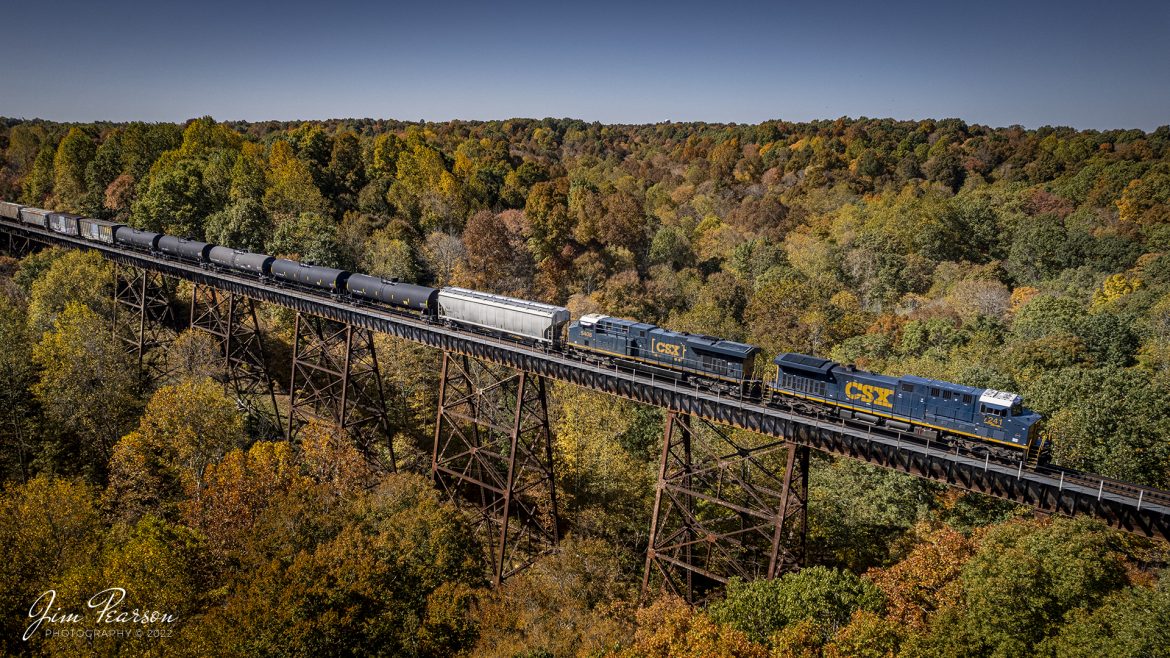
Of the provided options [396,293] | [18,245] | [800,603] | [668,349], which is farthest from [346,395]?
[18,245]

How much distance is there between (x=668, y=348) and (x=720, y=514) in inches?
389

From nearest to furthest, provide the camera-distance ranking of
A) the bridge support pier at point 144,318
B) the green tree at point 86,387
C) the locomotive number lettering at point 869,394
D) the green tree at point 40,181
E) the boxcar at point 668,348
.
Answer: the locomotive number lettering at point 869,394, the boxcar at point 668,348, the green tree at point 86,387, the bridge support pier at point 144,318, the green tree at point 40,181

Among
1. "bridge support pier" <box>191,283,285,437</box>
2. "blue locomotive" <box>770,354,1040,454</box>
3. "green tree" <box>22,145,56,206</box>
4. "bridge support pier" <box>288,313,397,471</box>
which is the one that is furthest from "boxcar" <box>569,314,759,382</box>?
"green tree" <box>22,145,56,206</box>

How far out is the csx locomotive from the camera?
19.1 meters

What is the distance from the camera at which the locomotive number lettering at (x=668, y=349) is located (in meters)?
23.5

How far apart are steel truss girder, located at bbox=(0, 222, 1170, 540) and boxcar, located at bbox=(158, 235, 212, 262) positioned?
38.8 feet

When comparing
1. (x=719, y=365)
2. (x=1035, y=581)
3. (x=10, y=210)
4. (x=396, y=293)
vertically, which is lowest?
(x=1035, y=581)

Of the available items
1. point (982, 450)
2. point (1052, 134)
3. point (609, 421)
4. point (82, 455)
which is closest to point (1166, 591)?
point (982, 450)

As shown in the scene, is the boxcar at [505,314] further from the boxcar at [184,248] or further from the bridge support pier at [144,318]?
the bridge support pier at [144,318]

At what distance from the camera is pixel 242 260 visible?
34312 mm

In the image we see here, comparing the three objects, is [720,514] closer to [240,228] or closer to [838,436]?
[838,436]

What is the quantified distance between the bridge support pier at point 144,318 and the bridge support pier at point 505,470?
1930cm

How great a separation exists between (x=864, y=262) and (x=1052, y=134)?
74286mm

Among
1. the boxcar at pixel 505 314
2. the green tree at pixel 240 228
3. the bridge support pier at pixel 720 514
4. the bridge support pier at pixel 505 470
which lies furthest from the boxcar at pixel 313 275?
the bridge support pier at pixel 720 514
